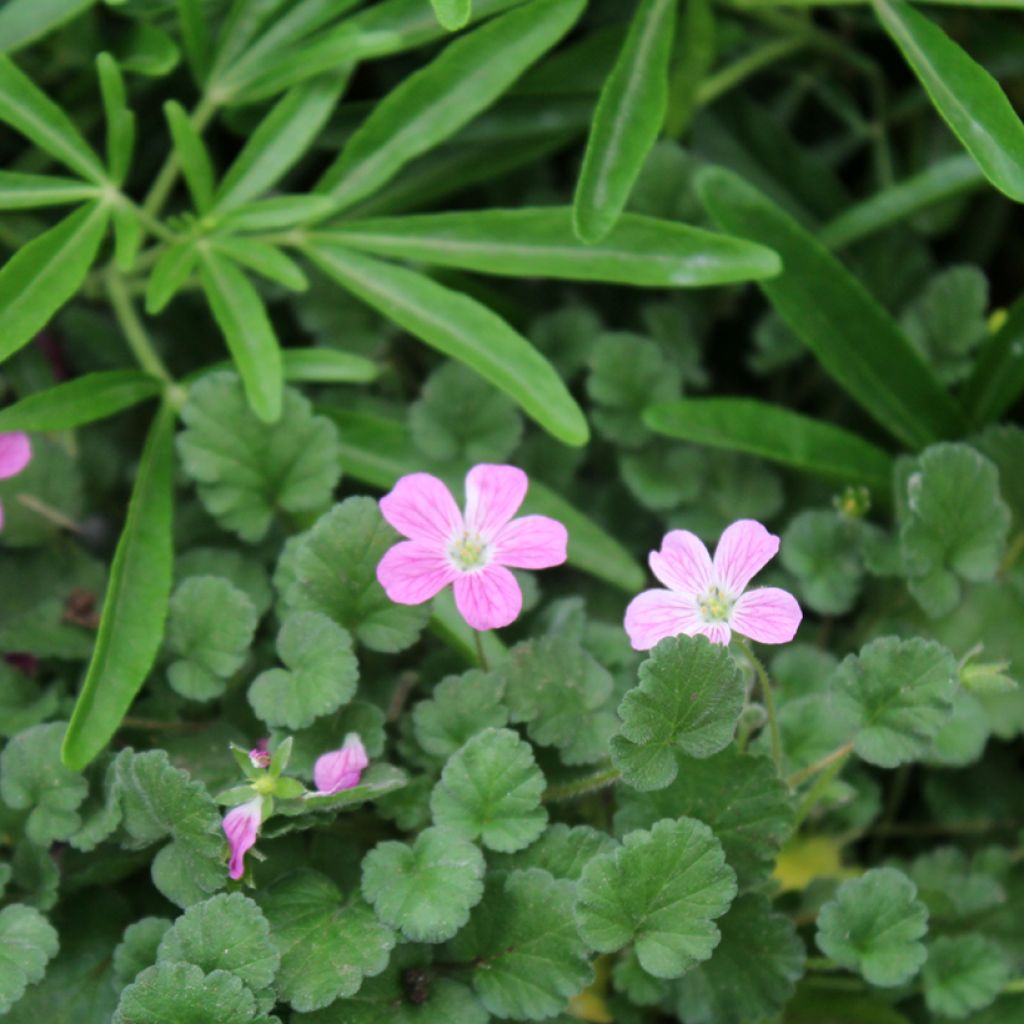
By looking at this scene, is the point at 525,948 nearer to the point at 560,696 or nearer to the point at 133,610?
the point at 560,696

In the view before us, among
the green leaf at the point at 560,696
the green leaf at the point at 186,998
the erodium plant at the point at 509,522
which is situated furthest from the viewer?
the green leaf at the point at 560,696

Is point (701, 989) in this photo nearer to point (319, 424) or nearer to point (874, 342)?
point (319, 424)

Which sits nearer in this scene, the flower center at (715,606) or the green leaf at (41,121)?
the flower center at (715,606)

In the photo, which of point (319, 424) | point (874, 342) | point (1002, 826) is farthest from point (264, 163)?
point (1002, 826)

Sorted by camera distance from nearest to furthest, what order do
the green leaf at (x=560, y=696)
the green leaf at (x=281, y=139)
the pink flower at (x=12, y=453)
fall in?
the green leaf at (x=560, y=696)
the pink flower at (x=12, y=453)
the green leaf at (x=281, y=139)

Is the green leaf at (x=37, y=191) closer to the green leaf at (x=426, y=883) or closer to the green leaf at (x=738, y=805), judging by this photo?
the green leaf at (x=426, y=883)

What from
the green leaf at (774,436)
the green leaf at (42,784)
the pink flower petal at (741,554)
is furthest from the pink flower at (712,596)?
the green leaf at (42,784)
